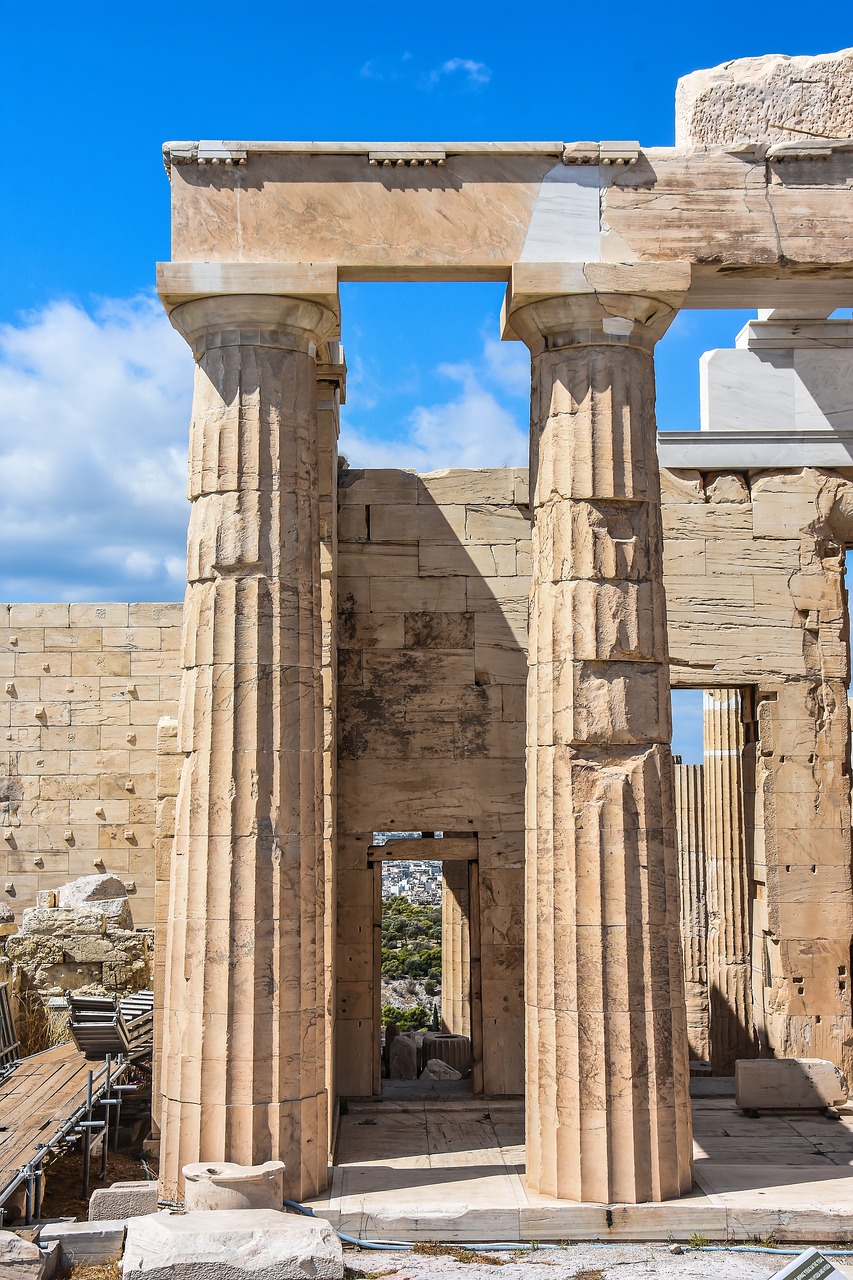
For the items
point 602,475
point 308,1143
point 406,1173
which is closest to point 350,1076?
point 406,1173

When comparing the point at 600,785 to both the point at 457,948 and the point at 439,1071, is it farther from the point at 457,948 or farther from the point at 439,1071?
the point at 457,948

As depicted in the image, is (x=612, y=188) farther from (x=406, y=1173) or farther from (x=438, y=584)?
(x=406, y=1173)

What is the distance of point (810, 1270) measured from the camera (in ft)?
23.1

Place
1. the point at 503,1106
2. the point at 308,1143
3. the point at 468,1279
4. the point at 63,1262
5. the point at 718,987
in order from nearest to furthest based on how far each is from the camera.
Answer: the point at 468,1279 → the point at 63,1262 → the point at 308,1143 → the point at 503,1106 → the point at 718,987

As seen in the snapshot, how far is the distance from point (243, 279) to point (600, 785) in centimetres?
517

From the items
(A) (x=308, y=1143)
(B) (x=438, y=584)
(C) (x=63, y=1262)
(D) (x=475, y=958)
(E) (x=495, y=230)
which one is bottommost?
(C) (x=63, y=1262)

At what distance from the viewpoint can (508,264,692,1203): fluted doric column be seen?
33.8ft

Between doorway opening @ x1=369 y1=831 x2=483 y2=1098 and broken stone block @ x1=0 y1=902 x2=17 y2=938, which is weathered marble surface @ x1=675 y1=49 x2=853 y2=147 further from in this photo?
broken stone block @ x1=0 y1=902 x2=17 y2=938

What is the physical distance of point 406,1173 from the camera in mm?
11328

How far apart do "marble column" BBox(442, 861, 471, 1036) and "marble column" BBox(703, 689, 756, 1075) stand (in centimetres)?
380

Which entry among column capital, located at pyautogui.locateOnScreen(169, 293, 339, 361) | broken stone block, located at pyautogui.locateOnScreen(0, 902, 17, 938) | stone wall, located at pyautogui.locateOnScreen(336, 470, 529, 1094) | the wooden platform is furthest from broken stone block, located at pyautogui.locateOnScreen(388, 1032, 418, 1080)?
column capital, located at pyautogui.locateOnScreen(169, 293, 339, 361)

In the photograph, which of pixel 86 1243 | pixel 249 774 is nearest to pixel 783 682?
pixel 249 774

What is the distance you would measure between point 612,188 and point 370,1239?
8.87 meters

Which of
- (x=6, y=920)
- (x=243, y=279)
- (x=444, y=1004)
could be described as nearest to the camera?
(x=243, y=279)
